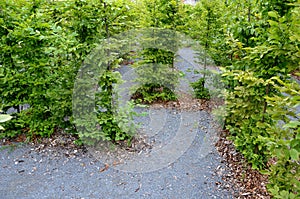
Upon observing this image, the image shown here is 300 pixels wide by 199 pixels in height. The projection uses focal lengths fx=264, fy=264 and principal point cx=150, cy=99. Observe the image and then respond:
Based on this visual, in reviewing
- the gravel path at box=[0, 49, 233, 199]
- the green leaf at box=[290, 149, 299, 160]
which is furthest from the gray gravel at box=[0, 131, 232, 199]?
the green leaf at box=[290, 149, 299, 160]

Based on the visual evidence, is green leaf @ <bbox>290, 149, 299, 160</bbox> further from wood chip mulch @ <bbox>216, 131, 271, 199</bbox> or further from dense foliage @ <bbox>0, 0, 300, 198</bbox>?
wood chip mulch @ <bbox>216, 131, 271, 199</bbox>

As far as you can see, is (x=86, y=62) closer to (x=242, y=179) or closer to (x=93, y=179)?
(x=93, y=179)

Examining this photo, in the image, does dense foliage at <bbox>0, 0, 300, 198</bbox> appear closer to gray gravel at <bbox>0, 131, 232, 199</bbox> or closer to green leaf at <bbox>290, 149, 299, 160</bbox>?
gray gravel at <bbox>0, 131, 232, 199</bbox>

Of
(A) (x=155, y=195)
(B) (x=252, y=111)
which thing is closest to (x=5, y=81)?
(A) (x=155, y=195)

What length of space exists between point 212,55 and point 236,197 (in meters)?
2.88

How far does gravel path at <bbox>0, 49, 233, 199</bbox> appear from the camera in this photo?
9.25 feet

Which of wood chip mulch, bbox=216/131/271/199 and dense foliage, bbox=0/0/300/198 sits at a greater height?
dense foliage, bbox=0/0/300/198

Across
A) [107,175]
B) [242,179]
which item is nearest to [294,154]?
[242,179]

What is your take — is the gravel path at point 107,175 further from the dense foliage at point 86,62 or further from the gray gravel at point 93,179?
the dense foliage at point 86,62

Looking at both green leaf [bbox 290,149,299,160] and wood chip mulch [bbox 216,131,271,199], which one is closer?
green leaf [bbox 290,149,299,160]

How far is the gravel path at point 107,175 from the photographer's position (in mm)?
2820

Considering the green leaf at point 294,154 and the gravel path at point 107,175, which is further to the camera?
the gravel path at point 107,175

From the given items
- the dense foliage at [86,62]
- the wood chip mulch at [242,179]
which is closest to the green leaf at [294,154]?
the dense foliage at [86,62]

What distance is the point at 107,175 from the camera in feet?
10.2
